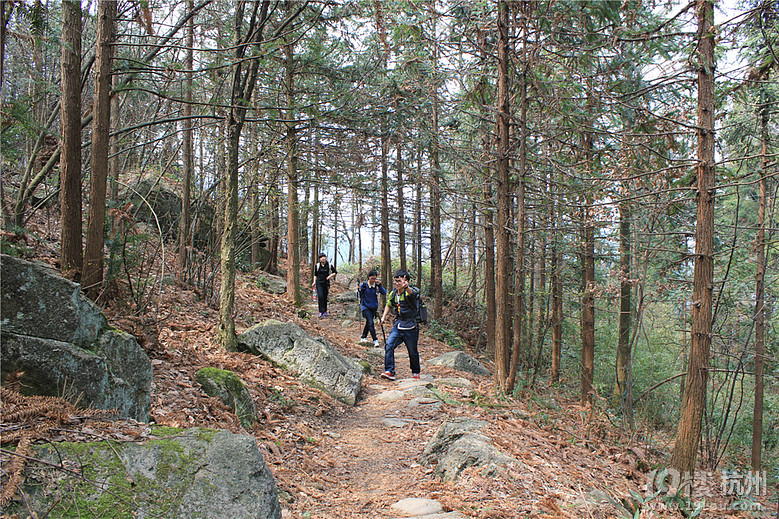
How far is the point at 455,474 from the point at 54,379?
3.70m

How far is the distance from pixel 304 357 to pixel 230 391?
238cm

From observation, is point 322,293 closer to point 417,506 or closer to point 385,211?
point 385,211

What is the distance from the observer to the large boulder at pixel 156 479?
216 centimetres

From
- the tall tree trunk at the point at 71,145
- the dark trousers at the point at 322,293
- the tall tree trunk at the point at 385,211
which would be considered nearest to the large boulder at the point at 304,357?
the tall tree trunk at the point at 71,145

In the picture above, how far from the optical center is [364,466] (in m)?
5.34

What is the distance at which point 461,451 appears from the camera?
4855 millimetres

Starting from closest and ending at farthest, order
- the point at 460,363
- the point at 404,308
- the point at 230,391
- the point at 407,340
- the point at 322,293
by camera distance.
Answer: the point at 230,391, the point at 404,308, the point at 407,340, the point at 460,363, the point at 322,293

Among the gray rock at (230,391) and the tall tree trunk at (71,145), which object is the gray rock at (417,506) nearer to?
the gray rock at (230,391)

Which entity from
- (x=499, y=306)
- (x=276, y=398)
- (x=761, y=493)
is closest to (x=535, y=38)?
(x=499, y=306)

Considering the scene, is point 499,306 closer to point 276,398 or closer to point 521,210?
point 521,210

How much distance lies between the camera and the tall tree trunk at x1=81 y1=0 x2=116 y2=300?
5.32 metres

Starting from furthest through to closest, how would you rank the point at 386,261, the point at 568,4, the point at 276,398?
the point at 386,261
the point at 568,4
the point at 276,398

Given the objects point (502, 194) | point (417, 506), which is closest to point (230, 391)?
point (417, 506)

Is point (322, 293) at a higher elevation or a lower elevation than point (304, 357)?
higher
